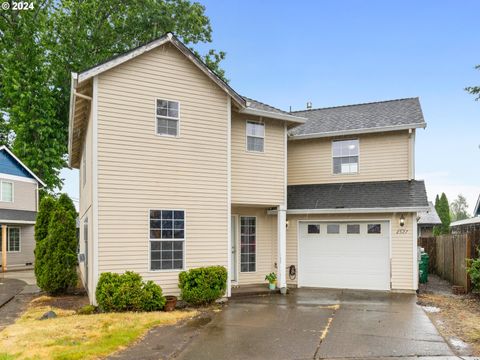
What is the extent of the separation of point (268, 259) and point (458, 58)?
43.2 ft

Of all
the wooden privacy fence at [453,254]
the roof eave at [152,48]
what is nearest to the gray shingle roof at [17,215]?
the roof eave at [152,48]

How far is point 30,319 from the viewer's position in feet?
29.5

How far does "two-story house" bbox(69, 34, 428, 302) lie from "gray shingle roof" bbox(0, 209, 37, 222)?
948 cm

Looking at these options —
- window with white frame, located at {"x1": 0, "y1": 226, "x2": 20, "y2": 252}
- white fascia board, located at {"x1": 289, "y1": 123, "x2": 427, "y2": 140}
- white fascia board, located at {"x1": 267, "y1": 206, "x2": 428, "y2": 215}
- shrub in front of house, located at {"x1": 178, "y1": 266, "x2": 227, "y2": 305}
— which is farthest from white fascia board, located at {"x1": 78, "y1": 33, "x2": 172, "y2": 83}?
window with white frame, located at {"x1": 0, "y1": 226, "x2": 20, "y2": 252}

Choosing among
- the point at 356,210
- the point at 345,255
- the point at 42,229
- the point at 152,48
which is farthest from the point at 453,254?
the point at 42,229

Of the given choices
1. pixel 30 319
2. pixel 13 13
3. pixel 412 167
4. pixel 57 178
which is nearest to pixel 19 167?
pixel 57 178

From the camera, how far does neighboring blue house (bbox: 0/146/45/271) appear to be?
22.9 metres

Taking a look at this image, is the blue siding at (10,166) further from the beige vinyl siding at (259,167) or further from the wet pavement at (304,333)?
the wet pavement at (304,333)

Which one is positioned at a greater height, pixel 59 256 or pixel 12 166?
pixel 12 166

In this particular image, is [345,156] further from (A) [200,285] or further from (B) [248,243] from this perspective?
(A) [200,285]

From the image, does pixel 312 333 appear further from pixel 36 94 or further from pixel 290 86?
pixel 36 94

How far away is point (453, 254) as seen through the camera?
14367mm

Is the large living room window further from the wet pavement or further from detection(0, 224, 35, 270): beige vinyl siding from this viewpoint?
detection(0, 224, 35, 270): beige vinyl siding

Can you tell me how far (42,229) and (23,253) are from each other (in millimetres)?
13004
